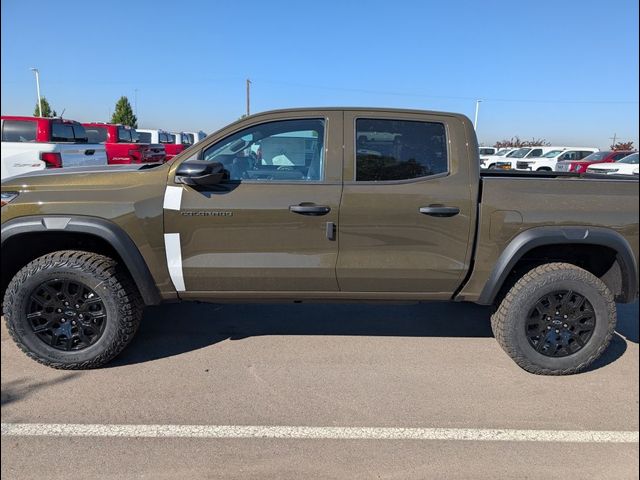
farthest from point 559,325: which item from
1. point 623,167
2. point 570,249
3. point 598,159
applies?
point 598,159

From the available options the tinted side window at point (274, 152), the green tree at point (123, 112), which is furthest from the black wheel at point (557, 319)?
the green tree at point (123, 112)

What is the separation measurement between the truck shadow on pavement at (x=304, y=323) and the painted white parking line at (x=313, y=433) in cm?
88

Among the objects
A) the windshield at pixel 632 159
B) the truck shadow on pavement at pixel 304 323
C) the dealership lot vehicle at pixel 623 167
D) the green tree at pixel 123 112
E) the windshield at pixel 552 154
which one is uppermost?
the green tree at pixel 123 112

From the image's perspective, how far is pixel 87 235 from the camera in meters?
3.27

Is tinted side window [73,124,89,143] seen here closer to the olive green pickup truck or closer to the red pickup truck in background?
the red pickup truck in background

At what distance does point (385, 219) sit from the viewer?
319 cm

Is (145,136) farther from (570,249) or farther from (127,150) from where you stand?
(570,249)

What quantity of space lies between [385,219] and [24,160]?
23.3 feet

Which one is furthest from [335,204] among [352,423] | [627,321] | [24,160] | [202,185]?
[24,160]

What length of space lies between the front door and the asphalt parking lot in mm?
676

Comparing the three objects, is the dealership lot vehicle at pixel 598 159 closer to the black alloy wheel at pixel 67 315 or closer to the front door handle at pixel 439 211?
the front door handle at pixel 439 211

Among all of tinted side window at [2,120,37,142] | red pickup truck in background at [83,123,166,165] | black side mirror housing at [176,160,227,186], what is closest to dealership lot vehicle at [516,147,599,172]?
red pickup truck in background at [83,123,166,165]

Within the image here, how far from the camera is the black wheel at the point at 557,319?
10.9ft

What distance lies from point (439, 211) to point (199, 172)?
1.65 meters
